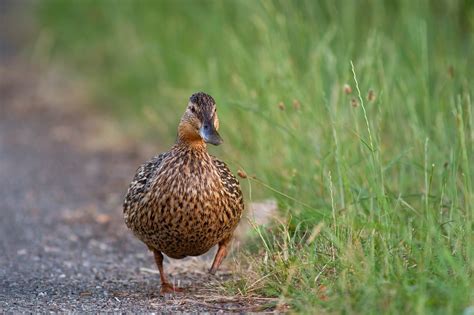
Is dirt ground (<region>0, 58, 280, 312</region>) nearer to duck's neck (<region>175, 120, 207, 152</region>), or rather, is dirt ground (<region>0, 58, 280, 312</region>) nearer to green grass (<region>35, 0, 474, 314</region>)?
green grass (<region>35, 0, 474, 314</region>)

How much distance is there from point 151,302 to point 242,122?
9.12ft

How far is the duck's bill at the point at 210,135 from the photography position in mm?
5293

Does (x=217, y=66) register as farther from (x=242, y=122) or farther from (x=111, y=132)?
(x=111, y=132)

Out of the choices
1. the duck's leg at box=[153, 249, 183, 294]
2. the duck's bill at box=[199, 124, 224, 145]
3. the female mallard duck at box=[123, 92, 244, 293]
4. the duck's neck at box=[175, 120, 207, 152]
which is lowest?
the duck's leg at box=[153, 249, 183, 294]

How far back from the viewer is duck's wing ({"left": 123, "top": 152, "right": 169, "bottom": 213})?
5666 millimetres

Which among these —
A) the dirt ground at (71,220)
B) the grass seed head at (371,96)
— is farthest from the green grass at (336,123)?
the dirt ground at (71,220)

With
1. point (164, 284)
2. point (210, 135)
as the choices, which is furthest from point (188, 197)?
point (164, 284)

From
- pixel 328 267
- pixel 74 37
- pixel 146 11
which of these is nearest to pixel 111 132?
pixel 146 11

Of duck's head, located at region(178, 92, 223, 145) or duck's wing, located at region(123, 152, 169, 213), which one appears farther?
duck's wing, located at region(123, 152, 169, 213)

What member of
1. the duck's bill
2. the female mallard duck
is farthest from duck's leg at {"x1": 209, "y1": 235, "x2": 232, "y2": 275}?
the duck's bill

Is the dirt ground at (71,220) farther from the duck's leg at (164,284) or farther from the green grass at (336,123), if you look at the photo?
the green grass at (336,123)

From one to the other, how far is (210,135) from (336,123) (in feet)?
2.91

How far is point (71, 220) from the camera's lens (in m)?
8.27

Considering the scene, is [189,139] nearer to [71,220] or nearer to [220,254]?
[220,254]
